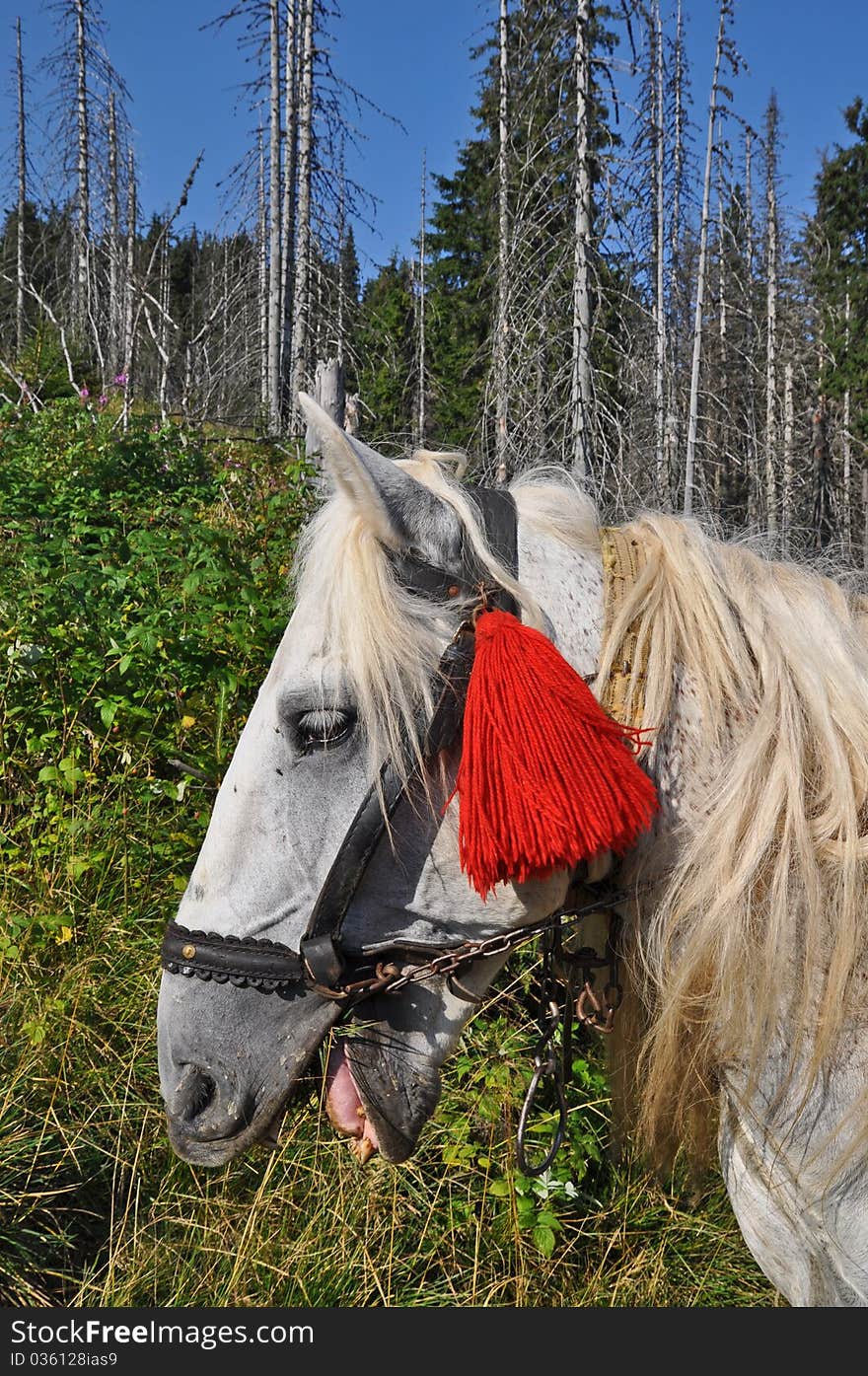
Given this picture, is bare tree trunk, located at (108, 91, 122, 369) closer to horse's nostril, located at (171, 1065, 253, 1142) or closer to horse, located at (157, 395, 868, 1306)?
horse, located at (157, 395, 868, 1306)

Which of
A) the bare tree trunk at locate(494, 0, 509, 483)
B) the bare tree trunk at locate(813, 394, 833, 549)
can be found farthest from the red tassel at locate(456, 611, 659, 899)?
the bare tree trunk at locate(813, 394, 833, 549)

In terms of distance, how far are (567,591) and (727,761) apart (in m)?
0.41

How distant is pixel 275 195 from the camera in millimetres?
9766

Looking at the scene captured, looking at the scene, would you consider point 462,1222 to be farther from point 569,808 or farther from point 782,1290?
point 569,808

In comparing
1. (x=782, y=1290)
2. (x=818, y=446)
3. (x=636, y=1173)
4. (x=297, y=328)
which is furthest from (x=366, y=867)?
(x=818, y=446)

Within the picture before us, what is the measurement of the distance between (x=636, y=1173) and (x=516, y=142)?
1135 cm

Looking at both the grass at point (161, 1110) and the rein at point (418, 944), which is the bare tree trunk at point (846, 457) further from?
the grass at point (161, 1110)

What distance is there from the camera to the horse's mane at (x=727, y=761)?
1.39 m

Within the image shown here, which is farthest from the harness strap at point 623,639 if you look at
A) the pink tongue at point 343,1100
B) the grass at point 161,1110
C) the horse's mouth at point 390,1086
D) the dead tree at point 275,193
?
the dead tree at point 275,193

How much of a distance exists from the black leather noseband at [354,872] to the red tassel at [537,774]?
0.07 meters

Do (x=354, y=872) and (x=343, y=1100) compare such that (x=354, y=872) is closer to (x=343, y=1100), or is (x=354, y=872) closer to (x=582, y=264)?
(x=343, y=1100)

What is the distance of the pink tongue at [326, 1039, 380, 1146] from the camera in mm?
1656

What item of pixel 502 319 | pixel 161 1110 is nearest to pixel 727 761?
pixel 161 1110

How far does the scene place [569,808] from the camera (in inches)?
51.5
